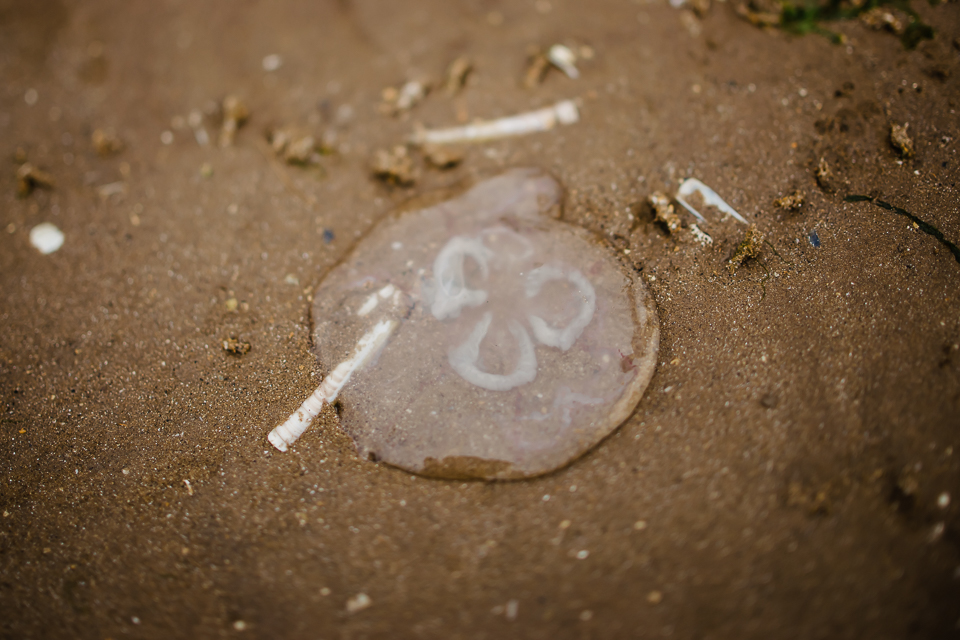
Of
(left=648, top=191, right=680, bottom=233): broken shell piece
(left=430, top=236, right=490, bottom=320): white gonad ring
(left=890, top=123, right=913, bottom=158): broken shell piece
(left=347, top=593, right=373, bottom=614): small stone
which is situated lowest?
(left=347, top=593, right=373, bottom=614): small stone

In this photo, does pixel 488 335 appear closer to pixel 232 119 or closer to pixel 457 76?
pixel 457 76

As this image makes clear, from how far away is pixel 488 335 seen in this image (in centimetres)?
219

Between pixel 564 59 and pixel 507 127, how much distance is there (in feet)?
1.78

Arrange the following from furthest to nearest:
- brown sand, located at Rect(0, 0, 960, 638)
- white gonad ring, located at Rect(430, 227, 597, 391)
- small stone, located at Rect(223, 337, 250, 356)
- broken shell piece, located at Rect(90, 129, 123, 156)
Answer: broken shell piece, located at Rect(90, 129, 123, 156)
small stone, located at Rect(223, 337, 250, 356)
white gonad ring, located at Rect(430, 227, 597, 391)
brown sand, located at Rect(0, 0, 960, 638)

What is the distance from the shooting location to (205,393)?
2189 mm

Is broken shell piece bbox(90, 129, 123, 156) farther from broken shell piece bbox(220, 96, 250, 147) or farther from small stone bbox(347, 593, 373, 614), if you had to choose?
small stone bbox(347, 593, 373, 614)

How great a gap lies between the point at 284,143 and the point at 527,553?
2.40 meters

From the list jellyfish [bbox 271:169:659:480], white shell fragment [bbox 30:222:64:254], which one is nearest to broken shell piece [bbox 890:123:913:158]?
jellyfish [bbox 271:169:659:480]

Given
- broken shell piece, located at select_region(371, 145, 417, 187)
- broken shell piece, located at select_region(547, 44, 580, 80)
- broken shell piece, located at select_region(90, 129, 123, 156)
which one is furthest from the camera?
broken shell piece, located at select_region(90, 129, 123, 156)

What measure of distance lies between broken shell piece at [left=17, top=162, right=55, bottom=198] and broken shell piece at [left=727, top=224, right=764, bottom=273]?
143 inches

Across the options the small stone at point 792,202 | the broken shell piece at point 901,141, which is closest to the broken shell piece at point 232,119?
the small stone at point 792,202

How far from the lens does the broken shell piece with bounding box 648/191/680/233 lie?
229 cm

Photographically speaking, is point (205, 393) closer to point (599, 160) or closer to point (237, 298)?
point (237, 298)

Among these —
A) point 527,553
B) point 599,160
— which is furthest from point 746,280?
point 527,553
